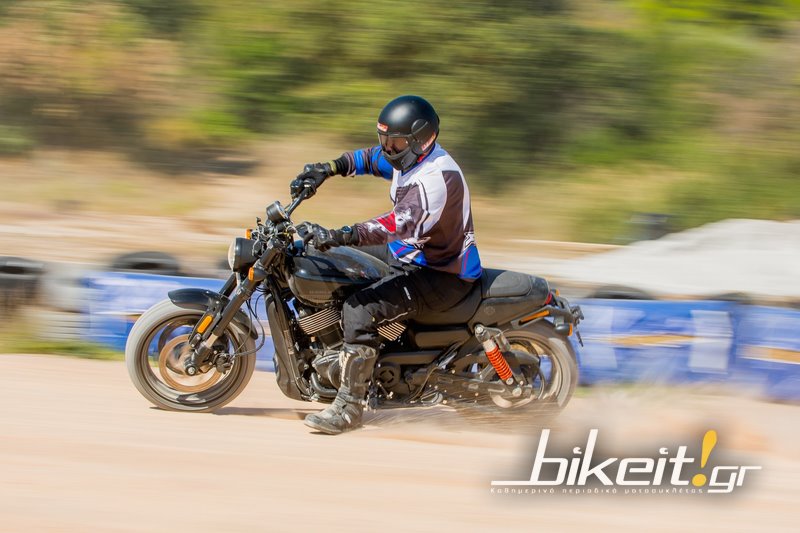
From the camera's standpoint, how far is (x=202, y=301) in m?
5.80

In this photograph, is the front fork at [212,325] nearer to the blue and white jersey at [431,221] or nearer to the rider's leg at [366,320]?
the rider's leg at [366,320]

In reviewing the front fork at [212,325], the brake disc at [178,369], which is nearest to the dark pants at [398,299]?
the front fork at [212,325]

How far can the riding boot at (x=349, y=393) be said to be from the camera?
5609 millimetres

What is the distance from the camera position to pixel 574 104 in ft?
40.8

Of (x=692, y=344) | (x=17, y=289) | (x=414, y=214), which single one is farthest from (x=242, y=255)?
(x=692, y=344)

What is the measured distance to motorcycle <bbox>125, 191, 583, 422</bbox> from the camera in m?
5.73

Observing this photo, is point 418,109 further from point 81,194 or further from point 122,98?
point 122,98

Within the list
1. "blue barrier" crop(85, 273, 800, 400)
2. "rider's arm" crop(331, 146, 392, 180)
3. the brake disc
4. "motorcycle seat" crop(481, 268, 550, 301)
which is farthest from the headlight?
"blue barrier" crop(85, 273, 800, 400)

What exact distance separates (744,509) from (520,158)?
26.1 ft

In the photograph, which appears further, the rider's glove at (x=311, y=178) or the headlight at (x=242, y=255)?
the rider's glove at (x=311, y=178)

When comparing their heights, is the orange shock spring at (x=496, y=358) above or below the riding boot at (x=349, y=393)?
above

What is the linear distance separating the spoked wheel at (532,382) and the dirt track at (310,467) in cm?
16

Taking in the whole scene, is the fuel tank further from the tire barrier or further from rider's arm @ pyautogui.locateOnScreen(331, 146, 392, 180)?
the tire barrier

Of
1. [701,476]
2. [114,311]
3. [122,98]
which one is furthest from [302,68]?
[701,476]
